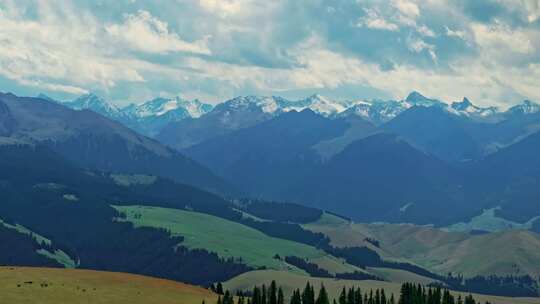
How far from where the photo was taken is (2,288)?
198m

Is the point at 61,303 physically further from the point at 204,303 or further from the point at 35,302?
the point at 204,303

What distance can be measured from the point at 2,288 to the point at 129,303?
2957 cm

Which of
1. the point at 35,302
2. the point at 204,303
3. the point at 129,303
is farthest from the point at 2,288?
the point at 204,303

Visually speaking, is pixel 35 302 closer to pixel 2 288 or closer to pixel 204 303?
pixel 2 288

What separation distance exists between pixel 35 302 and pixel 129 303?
2203 cm

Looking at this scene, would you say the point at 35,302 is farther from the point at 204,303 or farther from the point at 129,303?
the point at 204,303

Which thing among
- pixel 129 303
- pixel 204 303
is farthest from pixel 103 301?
pixel 204 303

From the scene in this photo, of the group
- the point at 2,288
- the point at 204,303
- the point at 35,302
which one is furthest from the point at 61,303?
the point at 204,303

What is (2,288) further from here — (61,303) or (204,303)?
(204,303)

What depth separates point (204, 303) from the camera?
19788 cm

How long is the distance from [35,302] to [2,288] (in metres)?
15.2

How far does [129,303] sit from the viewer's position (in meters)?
198

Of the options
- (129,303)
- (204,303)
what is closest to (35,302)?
(129,303)

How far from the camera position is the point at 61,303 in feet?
623
